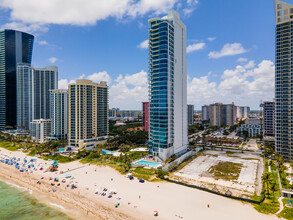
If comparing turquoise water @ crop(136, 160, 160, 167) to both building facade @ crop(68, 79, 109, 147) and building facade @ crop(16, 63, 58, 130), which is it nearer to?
building facade @ crop(68, 79, 109, 147)

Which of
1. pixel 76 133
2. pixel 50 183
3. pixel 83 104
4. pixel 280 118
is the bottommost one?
pixel 50 183

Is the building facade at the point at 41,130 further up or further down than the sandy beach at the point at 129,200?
further up

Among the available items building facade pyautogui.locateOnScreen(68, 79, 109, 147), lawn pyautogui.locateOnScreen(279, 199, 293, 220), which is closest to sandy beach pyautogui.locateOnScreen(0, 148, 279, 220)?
lawn pyautogui.locateOnScreen(279, 199, 293, 220)

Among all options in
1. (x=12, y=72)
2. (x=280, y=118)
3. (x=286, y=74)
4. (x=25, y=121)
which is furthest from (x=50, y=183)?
(x=12, y=72)

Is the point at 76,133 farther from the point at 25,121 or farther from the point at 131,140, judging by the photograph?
the point at 25,121

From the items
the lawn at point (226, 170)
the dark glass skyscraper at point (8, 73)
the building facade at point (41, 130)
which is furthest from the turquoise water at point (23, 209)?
the dark glass skyscraper at point (8, 73)

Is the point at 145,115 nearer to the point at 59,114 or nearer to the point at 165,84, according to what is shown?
the point at 59,114

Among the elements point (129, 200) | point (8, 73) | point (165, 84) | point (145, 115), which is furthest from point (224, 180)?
Result: point (8, 73)

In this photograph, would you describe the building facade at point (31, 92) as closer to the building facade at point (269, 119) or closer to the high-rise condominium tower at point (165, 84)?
the high-rise condominium tower at point (165, 84)
